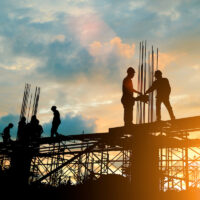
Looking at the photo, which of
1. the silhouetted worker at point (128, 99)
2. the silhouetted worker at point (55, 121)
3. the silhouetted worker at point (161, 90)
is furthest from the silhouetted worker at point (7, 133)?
the silhouetted worker at point (161, 90)

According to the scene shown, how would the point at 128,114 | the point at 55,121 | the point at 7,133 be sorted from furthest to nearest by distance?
the point at 7,133, the point at 55,121, the point at 128,114

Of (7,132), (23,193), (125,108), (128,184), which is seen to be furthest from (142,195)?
(7,132)

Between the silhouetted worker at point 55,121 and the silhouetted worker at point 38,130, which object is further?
the silhouetted worker at point 38,130

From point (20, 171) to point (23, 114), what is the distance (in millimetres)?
8016

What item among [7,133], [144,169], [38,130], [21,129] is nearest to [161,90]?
[144,169]

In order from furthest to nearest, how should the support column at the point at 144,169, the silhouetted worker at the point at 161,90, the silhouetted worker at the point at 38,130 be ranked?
the silhouetted worker at the point at 38,130
the silhouetted worker at the point at 161,90
the support column at the point at 144,169

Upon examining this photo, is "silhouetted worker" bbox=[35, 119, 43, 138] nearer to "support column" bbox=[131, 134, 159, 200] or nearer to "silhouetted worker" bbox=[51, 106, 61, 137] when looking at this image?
"silhouetted worker" bbox=[51, 106, 61, 137]

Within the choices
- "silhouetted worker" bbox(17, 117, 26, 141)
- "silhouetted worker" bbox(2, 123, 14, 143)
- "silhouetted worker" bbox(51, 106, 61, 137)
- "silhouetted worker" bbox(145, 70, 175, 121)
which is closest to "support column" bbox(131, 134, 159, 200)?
"silhouetted worker" bbox(145, 70, 175, 121)

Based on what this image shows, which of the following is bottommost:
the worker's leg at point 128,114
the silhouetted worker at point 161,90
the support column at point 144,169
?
the support column at point 144,169

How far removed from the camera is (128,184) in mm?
8969

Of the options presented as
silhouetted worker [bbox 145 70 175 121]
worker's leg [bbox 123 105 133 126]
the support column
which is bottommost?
the support column

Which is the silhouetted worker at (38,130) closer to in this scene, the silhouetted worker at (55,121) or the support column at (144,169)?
the silhouetted worker at (55,121)

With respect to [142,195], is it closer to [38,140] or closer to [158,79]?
[158,79]

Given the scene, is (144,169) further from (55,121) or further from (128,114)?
(55,121)
